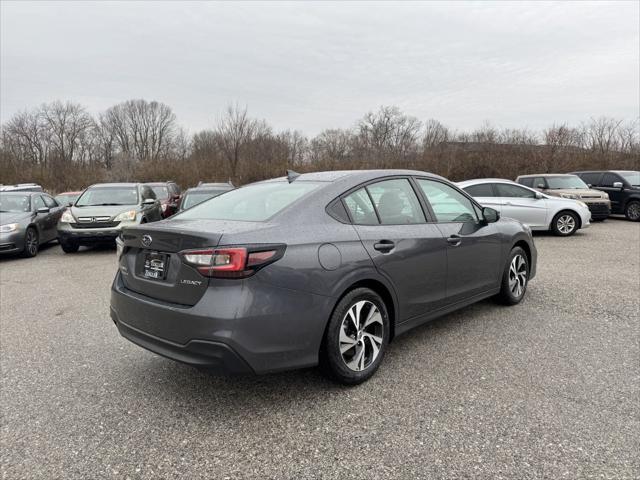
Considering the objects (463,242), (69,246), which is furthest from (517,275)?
(69,246)

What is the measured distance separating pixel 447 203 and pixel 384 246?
1.29m

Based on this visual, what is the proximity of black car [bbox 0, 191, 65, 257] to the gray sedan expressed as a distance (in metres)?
7.83

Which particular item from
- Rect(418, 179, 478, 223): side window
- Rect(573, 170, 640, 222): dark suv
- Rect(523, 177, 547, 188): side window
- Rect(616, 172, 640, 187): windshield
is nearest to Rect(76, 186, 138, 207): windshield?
Rect(418, 179, 478, 223): side window

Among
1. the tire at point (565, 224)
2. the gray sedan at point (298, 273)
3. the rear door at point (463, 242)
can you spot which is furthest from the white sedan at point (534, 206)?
the gray sedan at point (298, 273)

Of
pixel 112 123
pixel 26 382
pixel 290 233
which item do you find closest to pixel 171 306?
pixel 290 233

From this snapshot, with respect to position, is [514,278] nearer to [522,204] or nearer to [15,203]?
[522,204]

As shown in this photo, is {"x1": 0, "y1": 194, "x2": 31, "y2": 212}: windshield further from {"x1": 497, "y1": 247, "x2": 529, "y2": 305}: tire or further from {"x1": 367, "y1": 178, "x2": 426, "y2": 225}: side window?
{"x1": 497, "y1": 247, "x2": 529, "y2": 305}: tire

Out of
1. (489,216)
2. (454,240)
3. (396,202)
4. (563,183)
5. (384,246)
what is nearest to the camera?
(384,246)

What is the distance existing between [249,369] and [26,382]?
2042mm

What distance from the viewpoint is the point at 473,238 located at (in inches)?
167

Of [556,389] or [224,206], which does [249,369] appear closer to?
[224,206]

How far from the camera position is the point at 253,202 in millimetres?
3434

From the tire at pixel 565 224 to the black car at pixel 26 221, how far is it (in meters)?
13.1

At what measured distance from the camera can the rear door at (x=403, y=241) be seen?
3.31 metres
